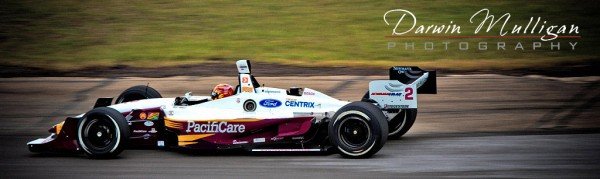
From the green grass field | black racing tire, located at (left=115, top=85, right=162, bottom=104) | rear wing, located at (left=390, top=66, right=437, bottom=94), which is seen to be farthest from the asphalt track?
the green grass field

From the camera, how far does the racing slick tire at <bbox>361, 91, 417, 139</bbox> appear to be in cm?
1485

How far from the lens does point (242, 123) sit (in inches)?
528

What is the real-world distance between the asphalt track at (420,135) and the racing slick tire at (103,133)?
0.16m

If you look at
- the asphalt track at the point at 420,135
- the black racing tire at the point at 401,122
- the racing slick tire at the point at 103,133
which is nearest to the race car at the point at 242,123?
the racing slick tire at the point at 103,133

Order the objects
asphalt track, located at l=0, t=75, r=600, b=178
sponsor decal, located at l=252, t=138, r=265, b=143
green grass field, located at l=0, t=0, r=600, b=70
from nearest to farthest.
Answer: asphalt track, located at l=0, t=75, r=600, b=178 < sponsor decal, located at l=252, t=138, r=265, b=143 < green grass field, located at l=0, t=0, r=600, b=70

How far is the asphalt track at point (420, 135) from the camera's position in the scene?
12180mm

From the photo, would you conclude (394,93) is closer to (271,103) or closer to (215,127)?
(271,103)

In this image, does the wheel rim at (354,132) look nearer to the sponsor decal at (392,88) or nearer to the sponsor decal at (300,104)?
the sponsor decal at (300,104)

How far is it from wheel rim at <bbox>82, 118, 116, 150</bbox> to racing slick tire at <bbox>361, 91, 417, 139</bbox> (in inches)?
153

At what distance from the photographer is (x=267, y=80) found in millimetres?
21094

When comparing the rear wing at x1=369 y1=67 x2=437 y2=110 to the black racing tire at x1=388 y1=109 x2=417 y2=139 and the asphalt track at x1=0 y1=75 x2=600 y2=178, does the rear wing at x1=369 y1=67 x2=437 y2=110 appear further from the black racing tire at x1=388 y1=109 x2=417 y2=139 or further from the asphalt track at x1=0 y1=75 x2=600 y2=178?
the black racing tire at x1=388 y1=109 x2=417 y2=139

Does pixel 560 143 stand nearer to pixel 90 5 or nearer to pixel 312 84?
pixel 312 84

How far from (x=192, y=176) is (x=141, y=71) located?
11065mm

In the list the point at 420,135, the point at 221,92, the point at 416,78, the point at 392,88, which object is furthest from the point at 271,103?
the point at 420,135
